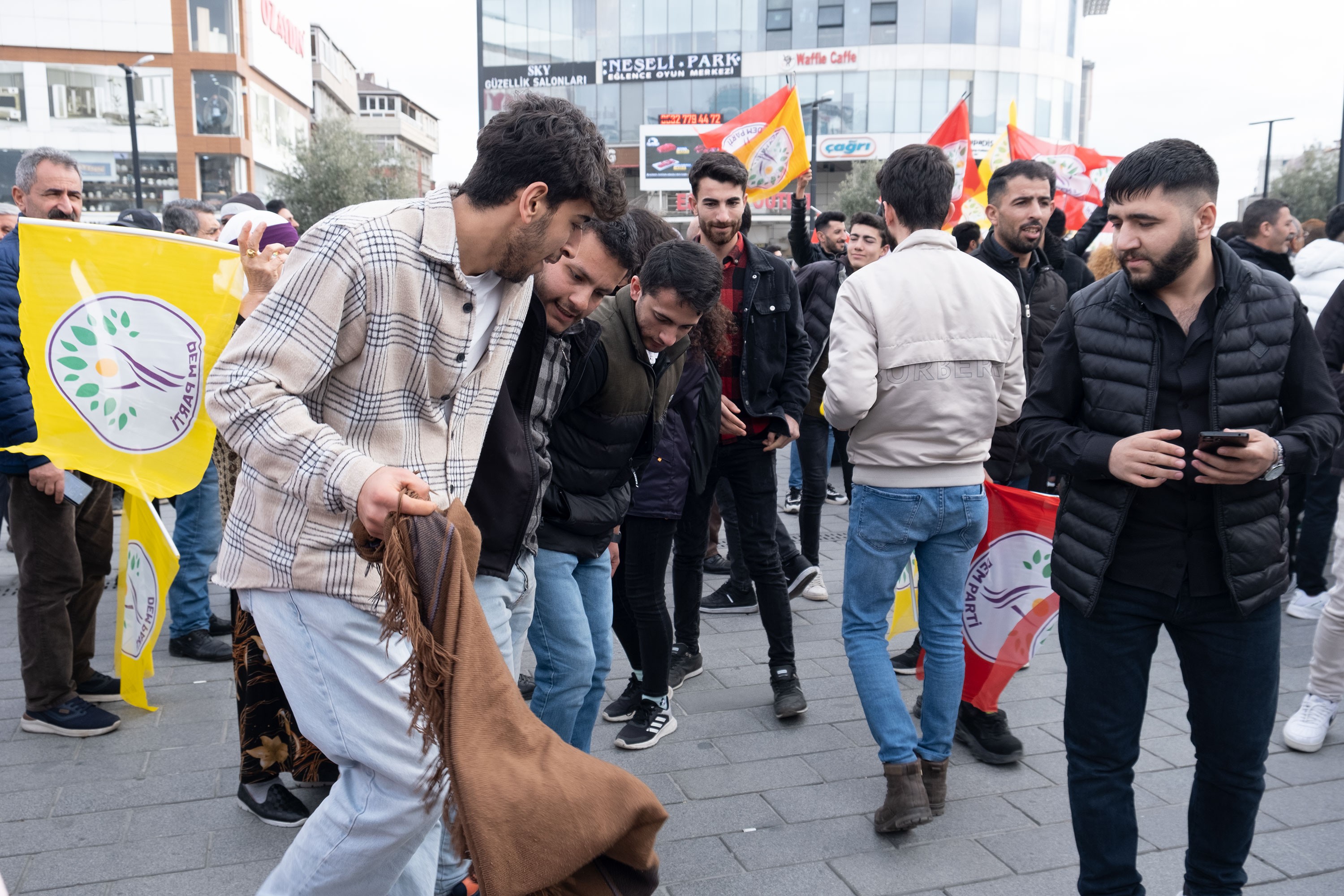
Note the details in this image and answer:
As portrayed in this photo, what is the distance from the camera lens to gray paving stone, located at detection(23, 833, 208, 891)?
3.07 m

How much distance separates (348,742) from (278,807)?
1622 millimetres

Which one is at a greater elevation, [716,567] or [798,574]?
[798,574]

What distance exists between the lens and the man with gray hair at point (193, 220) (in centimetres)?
675

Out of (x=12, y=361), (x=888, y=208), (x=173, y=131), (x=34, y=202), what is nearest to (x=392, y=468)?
(x=888, y=208)

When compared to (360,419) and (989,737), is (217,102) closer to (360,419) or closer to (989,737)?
(989,737)

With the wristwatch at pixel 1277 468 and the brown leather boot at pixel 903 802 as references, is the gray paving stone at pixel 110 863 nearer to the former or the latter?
the brown leather boot at pixel 903 802

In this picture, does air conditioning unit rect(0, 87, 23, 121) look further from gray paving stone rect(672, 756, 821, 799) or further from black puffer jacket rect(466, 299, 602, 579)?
black puffer jacket rect(466, 299, 602, 579)

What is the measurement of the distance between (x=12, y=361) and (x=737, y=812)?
3.36m

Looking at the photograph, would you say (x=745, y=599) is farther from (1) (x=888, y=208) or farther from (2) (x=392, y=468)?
(2) (x=392, y=468)

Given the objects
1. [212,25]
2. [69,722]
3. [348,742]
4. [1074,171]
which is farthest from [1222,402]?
[212,25]

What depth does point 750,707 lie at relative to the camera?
4.48m

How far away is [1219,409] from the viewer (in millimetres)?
2613

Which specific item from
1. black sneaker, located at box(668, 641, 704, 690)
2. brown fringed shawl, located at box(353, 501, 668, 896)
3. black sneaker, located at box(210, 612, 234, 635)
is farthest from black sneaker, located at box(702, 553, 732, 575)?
brown fringed shawl, located at box(353, 501, 668, 896)

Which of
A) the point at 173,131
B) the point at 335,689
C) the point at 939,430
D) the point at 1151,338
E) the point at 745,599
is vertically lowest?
the point at 745,599
